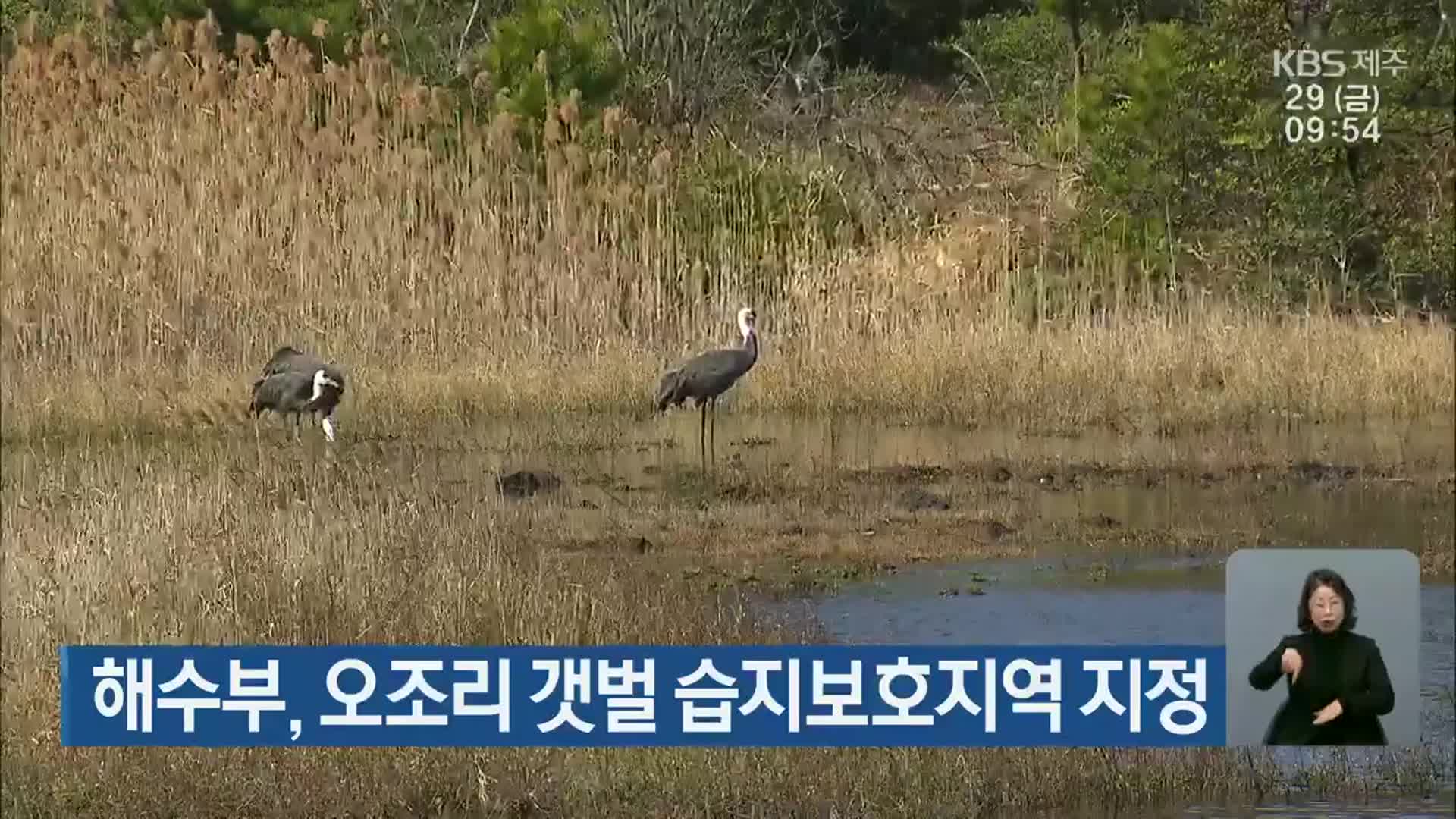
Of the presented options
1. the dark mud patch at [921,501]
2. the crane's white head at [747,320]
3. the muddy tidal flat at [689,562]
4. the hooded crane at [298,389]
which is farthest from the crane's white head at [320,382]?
the dark mud patch at [921,501]

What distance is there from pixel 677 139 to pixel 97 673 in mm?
2369

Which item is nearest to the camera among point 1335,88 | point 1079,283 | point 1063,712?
point 1063,712

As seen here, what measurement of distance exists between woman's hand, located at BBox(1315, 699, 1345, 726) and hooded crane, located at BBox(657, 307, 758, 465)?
192 centimetres

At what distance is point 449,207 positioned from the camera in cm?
828

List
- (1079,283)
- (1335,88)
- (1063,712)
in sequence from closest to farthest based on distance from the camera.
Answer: (1063,712)
(1335,88)
(1079,283)

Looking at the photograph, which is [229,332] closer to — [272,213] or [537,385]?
[272,213]

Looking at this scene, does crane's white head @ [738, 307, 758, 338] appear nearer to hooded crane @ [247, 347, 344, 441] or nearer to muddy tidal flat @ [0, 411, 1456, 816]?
muddy tidal flat @ [0, 411, 1456, 816]

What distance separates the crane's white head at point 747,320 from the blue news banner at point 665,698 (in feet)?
3.92

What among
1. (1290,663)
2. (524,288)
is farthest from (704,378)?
(1290,663)

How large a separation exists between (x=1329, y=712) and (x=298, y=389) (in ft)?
10.2

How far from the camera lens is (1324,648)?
7.27m

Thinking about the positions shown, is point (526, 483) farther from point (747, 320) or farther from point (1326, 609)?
point (1326, 609)

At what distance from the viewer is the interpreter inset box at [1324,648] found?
23.5 feet

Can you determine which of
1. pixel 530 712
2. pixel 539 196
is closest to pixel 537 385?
pixel 539 196
